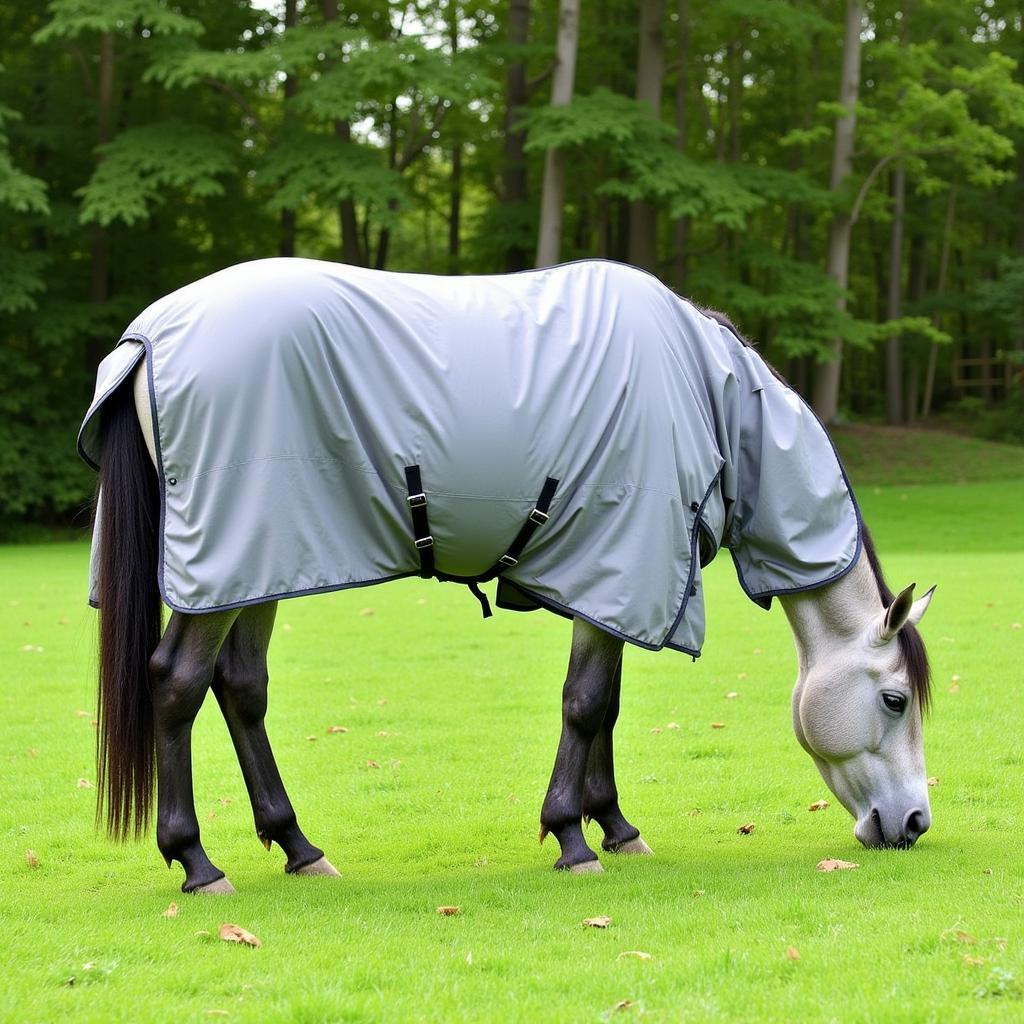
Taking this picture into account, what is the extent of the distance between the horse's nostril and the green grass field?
0.07 meters

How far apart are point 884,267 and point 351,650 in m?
37.7

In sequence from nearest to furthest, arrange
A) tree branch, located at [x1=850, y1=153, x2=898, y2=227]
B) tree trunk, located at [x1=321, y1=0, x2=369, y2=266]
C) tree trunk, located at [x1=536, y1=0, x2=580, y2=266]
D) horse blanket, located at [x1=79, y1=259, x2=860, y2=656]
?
horse blanket, located at [x1=79, y1=259, x2=860, y2=656] → tree trunk, located at [x1=536, y1=0, x2=580, y2=266] → tree trunk, located at [x1=321, y1=0, x2=369, y2=266] → tree branch, located at [x1=850, y1=153, x2=898, y2=227]

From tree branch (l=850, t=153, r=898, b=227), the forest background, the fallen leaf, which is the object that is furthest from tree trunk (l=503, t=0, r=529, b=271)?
the fallen leaf

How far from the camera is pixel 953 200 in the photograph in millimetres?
38875

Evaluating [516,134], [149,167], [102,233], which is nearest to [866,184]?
[516,134]

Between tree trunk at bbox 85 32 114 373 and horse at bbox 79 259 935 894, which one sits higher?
tree trunk at bbox 85 32 114 373

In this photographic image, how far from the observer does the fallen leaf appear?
169 inches

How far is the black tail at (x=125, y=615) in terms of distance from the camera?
425cm

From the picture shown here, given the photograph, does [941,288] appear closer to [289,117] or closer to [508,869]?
[289,117]

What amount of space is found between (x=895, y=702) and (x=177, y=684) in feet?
8.29

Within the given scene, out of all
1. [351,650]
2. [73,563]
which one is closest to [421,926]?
[351,650]

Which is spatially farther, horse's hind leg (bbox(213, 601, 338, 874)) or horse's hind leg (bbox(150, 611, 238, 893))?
horse's hind leg (bbox(213, 601, 338, 874))

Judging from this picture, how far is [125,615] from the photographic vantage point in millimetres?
4305

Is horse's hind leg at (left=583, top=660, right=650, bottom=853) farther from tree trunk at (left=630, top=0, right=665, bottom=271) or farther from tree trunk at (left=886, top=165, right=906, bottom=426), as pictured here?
tree trunk at (left=886, top=165, right=906, bottom=426)
